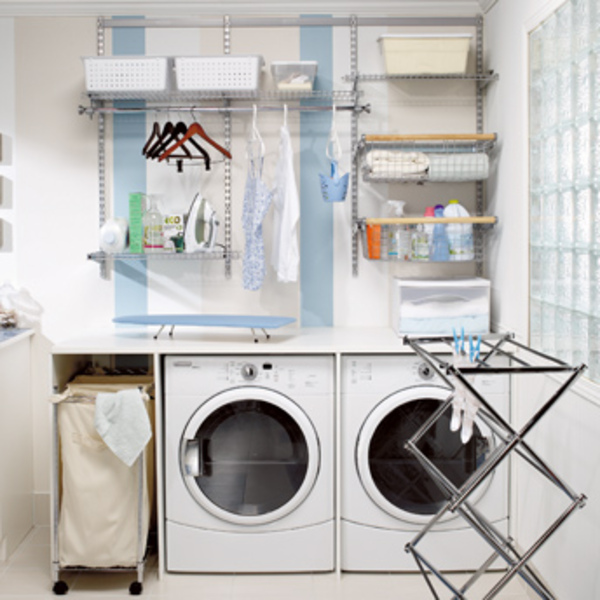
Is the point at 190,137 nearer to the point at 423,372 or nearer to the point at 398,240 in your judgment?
the point at 398,240

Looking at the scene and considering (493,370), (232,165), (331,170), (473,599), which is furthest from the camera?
(232,165)

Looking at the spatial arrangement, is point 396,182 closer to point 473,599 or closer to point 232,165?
point 232,165

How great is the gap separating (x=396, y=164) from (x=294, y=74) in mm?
600

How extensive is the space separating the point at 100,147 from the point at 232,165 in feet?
2.01

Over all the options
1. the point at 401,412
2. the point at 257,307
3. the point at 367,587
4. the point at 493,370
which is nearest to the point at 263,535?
the point at 367,587

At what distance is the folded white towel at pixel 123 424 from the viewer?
2.82 metres

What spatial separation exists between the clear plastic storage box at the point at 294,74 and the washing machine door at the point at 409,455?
1.39 metres

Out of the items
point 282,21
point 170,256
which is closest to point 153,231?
point 170,256

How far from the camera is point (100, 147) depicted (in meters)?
3.45

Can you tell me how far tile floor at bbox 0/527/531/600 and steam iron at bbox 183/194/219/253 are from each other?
136 cm

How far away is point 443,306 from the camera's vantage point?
10.3 ft

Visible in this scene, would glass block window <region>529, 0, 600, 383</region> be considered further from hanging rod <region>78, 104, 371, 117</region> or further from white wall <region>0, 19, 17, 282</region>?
white wall <region>0, 19, 17, 282</region>

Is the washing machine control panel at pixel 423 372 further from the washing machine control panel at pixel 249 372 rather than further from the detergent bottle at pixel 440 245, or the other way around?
the washing machine control panel at pixel 249 372

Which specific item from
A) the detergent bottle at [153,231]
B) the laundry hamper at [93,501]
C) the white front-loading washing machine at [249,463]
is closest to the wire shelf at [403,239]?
the white front-loading washing machine at [249,463]
